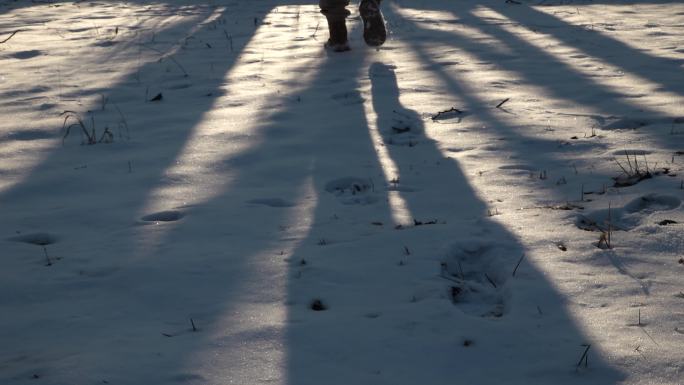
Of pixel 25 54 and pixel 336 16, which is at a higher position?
pixel 336 16

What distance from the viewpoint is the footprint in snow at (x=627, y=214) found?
2920mm

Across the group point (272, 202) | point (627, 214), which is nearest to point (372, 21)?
point (272, 202)

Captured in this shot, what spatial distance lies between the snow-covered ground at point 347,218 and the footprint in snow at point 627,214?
0.5 inches

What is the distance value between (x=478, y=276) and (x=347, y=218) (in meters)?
0.72

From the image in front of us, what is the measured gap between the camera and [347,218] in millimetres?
3154

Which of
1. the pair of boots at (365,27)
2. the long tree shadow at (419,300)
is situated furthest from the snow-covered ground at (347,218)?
the pair of boots at (365,27)

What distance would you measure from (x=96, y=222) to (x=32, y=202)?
1.52 ft

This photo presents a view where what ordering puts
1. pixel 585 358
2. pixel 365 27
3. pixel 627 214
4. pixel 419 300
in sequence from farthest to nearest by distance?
pixel 365 27, pixel 627 214, pixel 419 300, pixel 585 358

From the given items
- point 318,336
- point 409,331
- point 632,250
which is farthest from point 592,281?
point 318,336

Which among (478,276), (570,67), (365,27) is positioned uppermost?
(365,27)

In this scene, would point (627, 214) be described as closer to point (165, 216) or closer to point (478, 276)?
point (478, 276)

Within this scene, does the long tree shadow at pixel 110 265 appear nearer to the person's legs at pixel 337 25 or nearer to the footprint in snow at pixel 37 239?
the footprint in snow at pixel 37 239

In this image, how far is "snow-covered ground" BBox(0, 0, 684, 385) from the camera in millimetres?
2160

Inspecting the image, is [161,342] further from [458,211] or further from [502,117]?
[502,117]
